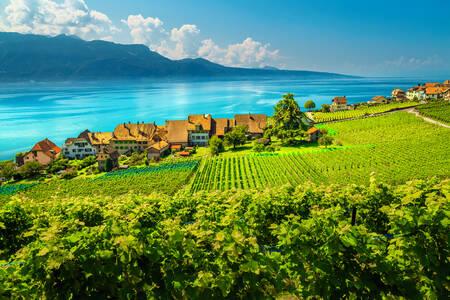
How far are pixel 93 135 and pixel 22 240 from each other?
5726cm

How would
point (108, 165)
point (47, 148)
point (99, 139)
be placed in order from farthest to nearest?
1. point (99, 139)
2. point (47, 148)
3. point (108, 165)

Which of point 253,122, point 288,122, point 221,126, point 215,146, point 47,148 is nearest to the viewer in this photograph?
point 215,146

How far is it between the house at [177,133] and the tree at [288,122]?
20.3 meters

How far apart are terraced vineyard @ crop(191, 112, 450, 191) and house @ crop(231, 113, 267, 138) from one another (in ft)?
54.2

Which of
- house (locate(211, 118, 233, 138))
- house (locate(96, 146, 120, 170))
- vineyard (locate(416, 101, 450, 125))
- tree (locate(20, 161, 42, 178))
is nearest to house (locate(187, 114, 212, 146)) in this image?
house (locate(211, 118, 233, 138))

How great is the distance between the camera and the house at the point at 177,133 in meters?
54.0

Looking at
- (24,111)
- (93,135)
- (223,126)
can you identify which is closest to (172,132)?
(223,126)

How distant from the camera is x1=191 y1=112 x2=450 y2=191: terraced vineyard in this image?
1185 inches

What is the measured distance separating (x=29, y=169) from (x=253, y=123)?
49.2 m

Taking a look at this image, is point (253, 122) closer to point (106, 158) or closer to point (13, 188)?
point (106, 158)

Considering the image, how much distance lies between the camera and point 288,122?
53719 millimetres

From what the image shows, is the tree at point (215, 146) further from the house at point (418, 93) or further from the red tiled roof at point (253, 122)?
the house at point (418, 93)

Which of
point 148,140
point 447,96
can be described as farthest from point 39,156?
point 447,96

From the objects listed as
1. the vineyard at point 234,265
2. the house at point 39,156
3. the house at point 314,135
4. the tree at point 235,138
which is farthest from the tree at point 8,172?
the house at point 314,135
